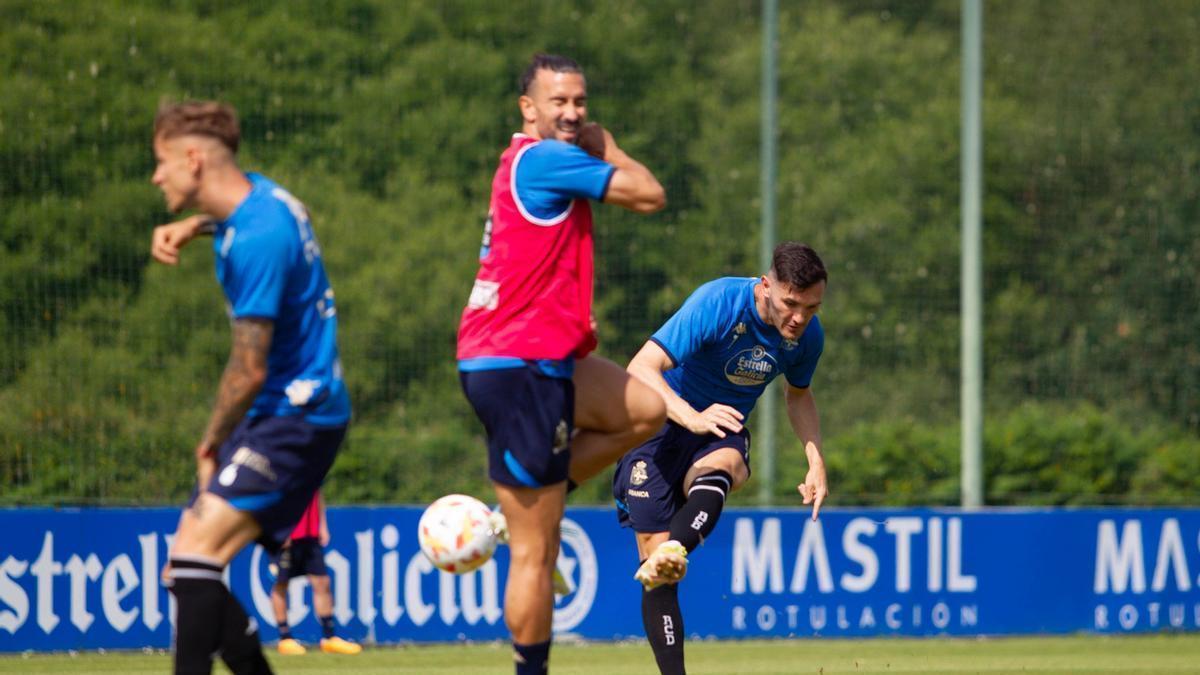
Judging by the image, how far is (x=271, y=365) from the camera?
18.1ft

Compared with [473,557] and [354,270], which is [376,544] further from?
[473,557]

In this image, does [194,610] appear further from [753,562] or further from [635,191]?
[753,562]

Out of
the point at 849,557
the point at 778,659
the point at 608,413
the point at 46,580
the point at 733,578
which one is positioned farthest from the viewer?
the point at 849,557

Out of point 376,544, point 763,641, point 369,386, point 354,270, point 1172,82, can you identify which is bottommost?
point 763,641

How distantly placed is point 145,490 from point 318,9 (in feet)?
18.0

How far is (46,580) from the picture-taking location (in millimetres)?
12500

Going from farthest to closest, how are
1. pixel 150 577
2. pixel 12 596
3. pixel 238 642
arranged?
pixel 150 577 → pixel 12 596 → pixel 238 642

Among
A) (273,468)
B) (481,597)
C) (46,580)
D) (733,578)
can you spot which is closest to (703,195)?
(733,578)

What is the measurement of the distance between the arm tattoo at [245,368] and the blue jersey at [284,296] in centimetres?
4

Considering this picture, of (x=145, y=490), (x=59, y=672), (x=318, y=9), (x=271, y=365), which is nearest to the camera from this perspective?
(x=271, y=365)

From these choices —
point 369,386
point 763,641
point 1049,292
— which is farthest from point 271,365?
point 1049,292

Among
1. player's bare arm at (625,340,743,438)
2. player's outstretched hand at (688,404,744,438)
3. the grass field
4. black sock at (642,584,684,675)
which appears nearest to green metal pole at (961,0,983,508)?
the grass field

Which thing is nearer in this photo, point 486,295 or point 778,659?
point 486,295

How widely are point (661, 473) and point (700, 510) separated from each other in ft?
1.52
